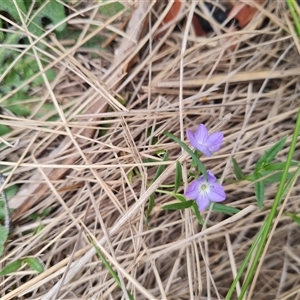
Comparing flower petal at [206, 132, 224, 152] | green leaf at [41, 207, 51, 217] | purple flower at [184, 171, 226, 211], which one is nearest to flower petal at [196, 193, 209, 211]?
purple flower at [184, 171, 226, 211]

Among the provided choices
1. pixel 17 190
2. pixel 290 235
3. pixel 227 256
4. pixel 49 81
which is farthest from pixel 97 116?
pixel 290 235

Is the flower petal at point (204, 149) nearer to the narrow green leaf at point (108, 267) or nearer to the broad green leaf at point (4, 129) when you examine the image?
the narrow green leaf at point (108, 267)

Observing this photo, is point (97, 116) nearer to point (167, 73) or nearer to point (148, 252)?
point (167, 73)

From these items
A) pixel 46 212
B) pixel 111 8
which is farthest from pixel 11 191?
pixel 111 8

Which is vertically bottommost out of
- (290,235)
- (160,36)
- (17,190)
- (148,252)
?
(290,235)

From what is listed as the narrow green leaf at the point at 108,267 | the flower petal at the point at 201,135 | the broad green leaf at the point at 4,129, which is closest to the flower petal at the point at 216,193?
the flower petal at the point at 201,135
